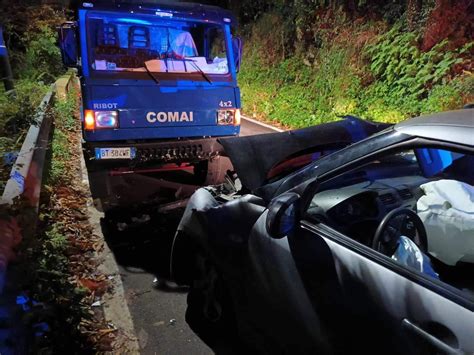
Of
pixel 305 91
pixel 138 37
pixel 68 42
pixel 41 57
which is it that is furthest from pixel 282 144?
pixel 41 57

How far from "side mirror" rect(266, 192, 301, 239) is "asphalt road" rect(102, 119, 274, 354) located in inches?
53.8

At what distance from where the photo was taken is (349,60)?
12.4 m

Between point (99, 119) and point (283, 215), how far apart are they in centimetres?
322

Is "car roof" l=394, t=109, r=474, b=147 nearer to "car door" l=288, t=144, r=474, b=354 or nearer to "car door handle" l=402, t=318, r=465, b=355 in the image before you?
"car door" l=288, t=144, r=474, b=354

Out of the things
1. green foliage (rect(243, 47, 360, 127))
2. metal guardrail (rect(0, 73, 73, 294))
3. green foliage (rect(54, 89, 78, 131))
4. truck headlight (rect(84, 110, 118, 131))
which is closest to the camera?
metal guardrail (rect(0, 73, 73, 294))

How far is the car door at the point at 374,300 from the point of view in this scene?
1538 millimetres

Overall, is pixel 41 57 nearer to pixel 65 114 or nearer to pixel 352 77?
pixel 65 114

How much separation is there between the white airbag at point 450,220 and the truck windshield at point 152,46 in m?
3.47

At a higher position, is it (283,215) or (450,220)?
(283,215)

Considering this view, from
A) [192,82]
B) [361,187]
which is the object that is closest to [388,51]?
[192,82]

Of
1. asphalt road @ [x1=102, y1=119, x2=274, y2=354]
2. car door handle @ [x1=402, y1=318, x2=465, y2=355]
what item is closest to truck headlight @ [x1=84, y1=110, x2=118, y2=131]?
asphalt road @ [x1=102, y1=119, x2=274, y2=354]

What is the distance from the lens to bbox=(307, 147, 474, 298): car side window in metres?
2.16

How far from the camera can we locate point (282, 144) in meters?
3.16

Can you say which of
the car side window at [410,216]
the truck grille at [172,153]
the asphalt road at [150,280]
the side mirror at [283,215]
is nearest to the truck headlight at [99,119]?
the truck grille at [172,153]
